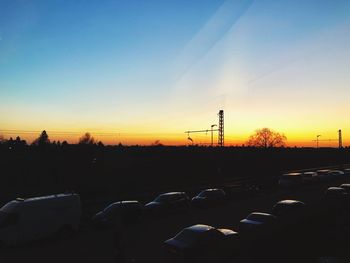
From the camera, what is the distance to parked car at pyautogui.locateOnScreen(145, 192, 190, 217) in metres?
26.4

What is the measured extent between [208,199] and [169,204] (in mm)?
5351

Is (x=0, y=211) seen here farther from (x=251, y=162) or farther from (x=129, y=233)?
(x=251, y=162)

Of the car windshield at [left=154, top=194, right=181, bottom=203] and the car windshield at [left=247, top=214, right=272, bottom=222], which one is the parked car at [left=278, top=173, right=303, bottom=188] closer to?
the car windshield at [left=154, top=194, right=181, bottom=203]

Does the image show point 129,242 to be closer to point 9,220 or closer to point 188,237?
point 188,237

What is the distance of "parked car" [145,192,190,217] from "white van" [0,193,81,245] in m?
5.35

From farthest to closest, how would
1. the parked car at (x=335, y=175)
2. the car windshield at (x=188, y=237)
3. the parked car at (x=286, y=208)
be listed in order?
the parked car at (x=335, y=175)
the parked car at (x=286, y=208)
the car windshield at (x=188, y=237)

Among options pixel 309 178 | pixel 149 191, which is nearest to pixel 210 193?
pixel 149 191

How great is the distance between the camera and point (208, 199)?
31.3 meters

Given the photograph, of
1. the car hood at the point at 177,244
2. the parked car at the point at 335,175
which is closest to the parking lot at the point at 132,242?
the car hood at the point at 177,244

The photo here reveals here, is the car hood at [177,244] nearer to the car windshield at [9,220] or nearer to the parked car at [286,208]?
the car windshield at [9,220]

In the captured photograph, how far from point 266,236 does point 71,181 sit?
141 feet

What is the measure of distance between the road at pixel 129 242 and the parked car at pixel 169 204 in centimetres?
74

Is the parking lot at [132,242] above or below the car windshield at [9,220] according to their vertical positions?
below

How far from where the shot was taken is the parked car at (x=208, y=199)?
30836mm
